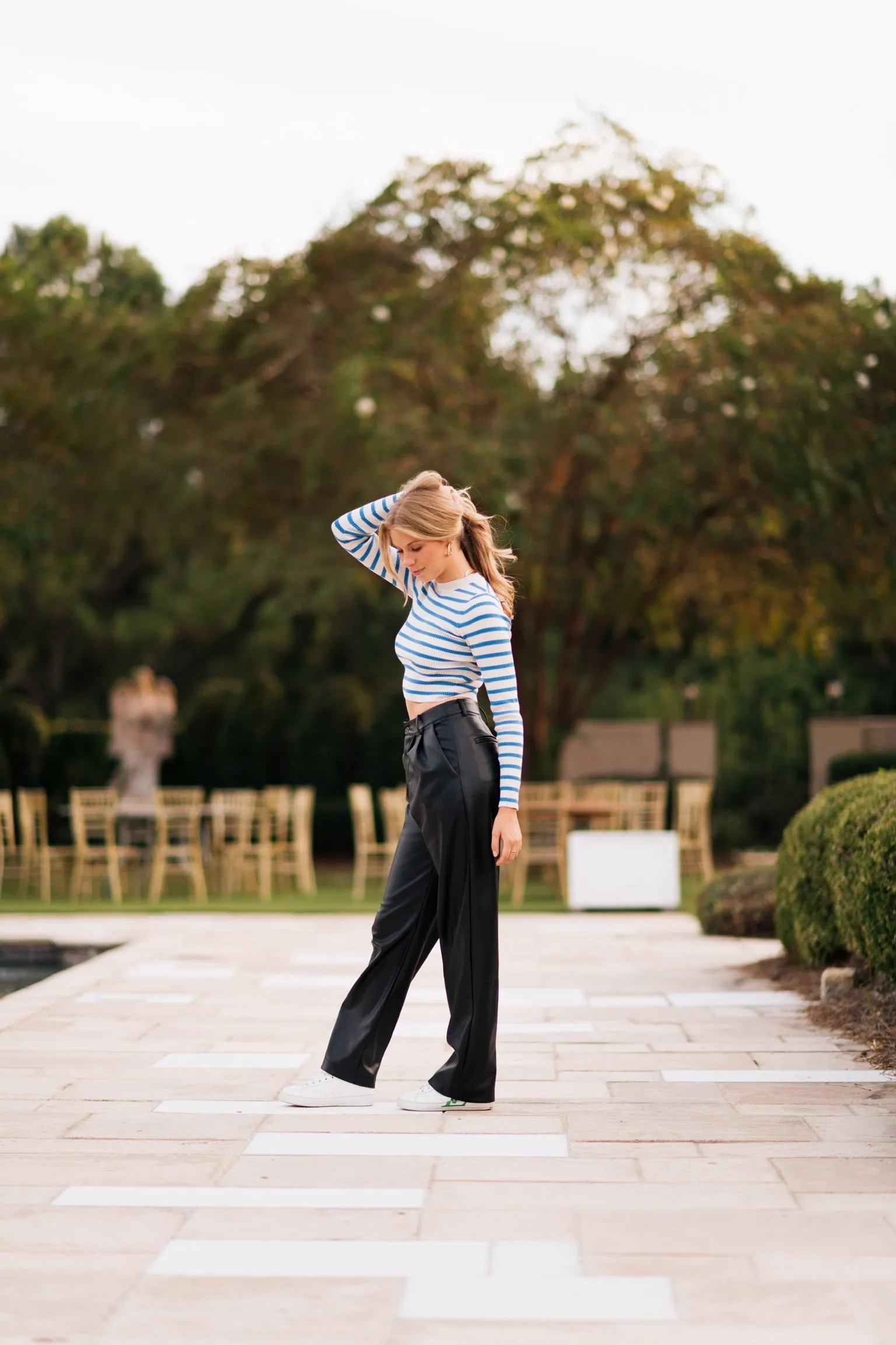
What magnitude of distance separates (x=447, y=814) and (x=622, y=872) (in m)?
8.00

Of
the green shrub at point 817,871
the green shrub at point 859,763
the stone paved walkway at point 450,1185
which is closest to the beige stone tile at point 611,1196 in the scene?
the stone paved walkway at point 450,1185

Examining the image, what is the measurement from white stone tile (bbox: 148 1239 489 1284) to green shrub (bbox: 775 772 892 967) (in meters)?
3.57

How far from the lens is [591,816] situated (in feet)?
47.7

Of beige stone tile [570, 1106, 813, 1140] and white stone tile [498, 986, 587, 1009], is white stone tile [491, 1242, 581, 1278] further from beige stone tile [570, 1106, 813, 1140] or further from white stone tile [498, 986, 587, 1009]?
white stone tile [498, 986, 587, 1009]

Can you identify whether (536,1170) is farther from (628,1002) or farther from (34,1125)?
(628,1002)

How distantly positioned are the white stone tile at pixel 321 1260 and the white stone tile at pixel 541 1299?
2.5 inches

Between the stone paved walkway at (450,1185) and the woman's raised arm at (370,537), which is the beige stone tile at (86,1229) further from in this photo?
the woman's raised arm at (370,537)

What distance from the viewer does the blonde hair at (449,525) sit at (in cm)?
448

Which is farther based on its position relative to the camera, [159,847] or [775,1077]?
[159,847]

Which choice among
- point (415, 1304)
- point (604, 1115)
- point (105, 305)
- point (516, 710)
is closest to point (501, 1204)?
point (415, 1304)

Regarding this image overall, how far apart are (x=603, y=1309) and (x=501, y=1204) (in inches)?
29.9

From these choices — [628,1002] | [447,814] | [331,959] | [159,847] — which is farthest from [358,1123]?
[159,847]

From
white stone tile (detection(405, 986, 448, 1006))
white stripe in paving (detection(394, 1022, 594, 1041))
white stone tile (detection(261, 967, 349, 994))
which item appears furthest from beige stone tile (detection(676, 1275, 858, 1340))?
white stone tile (detection(261, 967, 349, 994))

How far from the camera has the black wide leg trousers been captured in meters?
4.48
